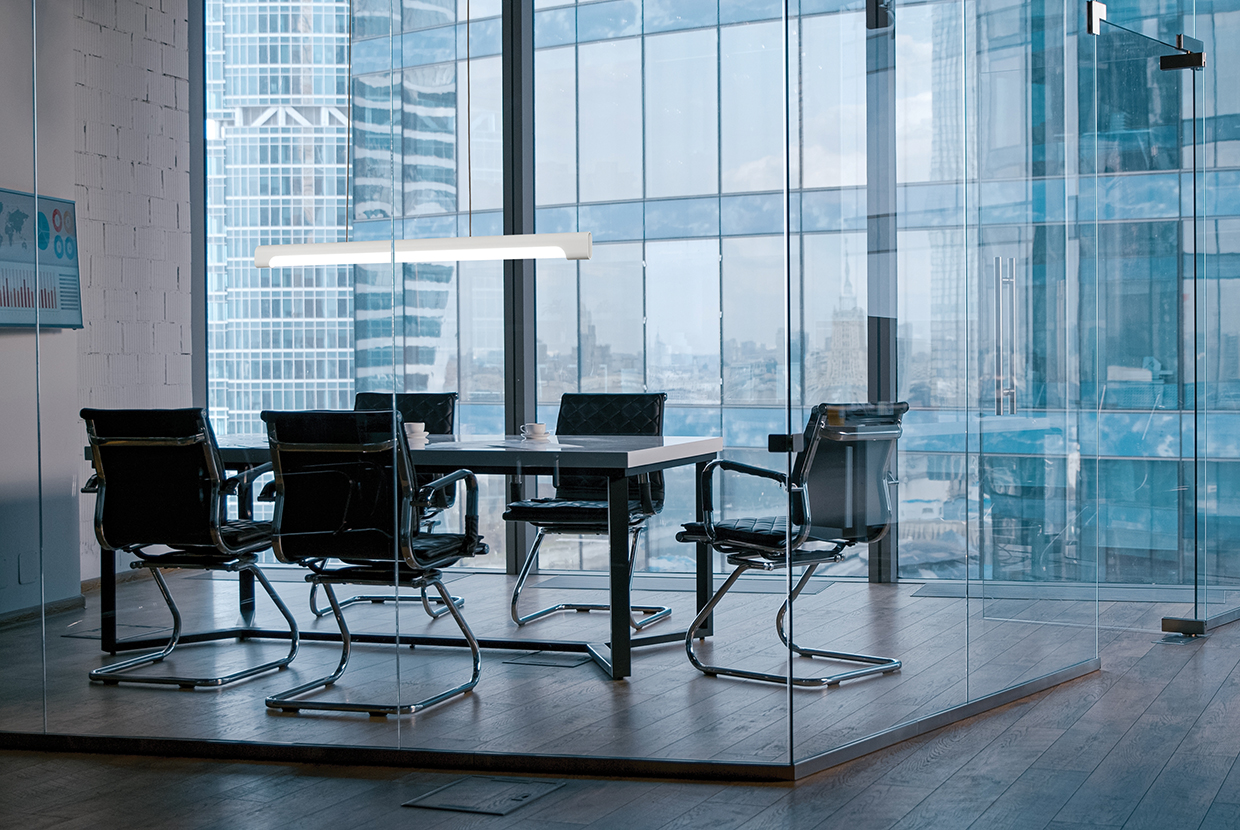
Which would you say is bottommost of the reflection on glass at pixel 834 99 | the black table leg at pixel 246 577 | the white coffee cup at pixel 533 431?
the black table leg at pixel 246 577

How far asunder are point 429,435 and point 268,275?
0.78m

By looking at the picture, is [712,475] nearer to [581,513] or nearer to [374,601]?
[581,513]

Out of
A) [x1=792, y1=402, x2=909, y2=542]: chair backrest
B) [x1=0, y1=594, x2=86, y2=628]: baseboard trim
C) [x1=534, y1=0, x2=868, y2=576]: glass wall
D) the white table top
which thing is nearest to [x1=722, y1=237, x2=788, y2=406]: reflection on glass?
[x1=534, y1=0, x2=868, y2=576]: glass wall

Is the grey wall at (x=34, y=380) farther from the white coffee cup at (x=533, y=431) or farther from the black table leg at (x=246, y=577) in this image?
the white coffee cup at (x=533, y=431)

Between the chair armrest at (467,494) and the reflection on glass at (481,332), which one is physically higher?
the reflection on glass at (481,332)

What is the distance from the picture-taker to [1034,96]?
4.44m

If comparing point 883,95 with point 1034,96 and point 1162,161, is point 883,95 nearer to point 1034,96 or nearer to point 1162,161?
point 1034,96

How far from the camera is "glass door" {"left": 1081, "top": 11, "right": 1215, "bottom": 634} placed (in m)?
5.30

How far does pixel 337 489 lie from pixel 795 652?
4.93 ft

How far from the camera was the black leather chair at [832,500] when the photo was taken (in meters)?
3.60

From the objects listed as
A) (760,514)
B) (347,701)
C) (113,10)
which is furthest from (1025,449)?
(113,10)

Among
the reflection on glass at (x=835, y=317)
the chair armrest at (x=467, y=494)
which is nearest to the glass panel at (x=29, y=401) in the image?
the chair armrest at (x=467, y=494)

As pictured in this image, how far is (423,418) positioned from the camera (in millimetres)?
3977

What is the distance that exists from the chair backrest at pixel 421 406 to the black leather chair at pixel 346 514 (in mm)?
73
